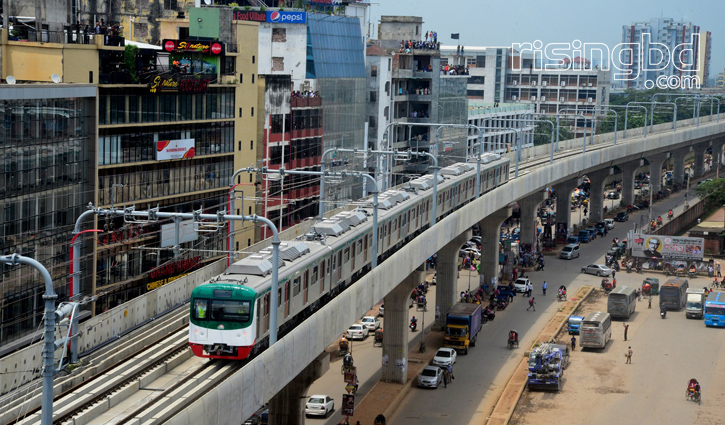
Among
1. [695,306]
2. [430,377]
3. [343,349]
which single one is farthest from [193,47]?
[695,306]

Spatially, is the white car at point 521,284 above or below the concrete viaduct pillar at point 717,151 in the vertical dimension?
below

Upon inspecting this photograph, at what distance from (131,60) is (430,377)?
21974 millimetres

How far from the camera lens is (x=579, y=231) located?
342 feet

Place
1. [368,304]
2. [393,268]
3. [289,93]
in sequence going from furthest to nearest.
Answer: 1. [289,93]
2. [393,268]
3. [368,304]

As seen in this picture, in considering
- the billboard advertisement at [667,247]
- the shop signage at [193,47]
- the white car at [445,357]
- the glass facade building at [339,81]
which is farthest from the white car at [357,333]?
the billboard advertisement at [667,247]

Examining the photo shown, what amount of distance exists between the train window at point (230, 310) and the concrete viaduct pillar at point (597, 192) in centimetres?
8281

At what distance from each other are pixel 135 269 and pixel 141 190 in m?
4.12

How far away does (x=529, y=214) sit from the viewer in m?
91.6

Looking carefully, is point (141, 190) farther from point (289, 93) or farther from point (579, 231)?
point (579, 231)

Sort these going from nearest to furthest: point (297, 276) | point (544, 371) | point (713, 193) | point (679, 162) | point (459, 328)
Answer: point (297, 276) → point (544, 371) → point (459, 328) → point (713, 193) → point (679, 162)

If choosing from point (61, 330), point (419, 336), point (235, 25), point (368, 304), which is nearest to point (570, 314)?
point (419, 336)

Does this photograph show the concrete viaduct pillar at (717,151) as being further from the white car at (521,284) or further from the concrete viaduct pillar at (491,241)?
the concrete viaduct pillar at (491,241)

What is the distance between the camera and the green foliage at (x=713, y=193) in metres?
113

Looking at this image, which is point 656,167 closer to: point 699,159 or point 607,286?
point 699,159
